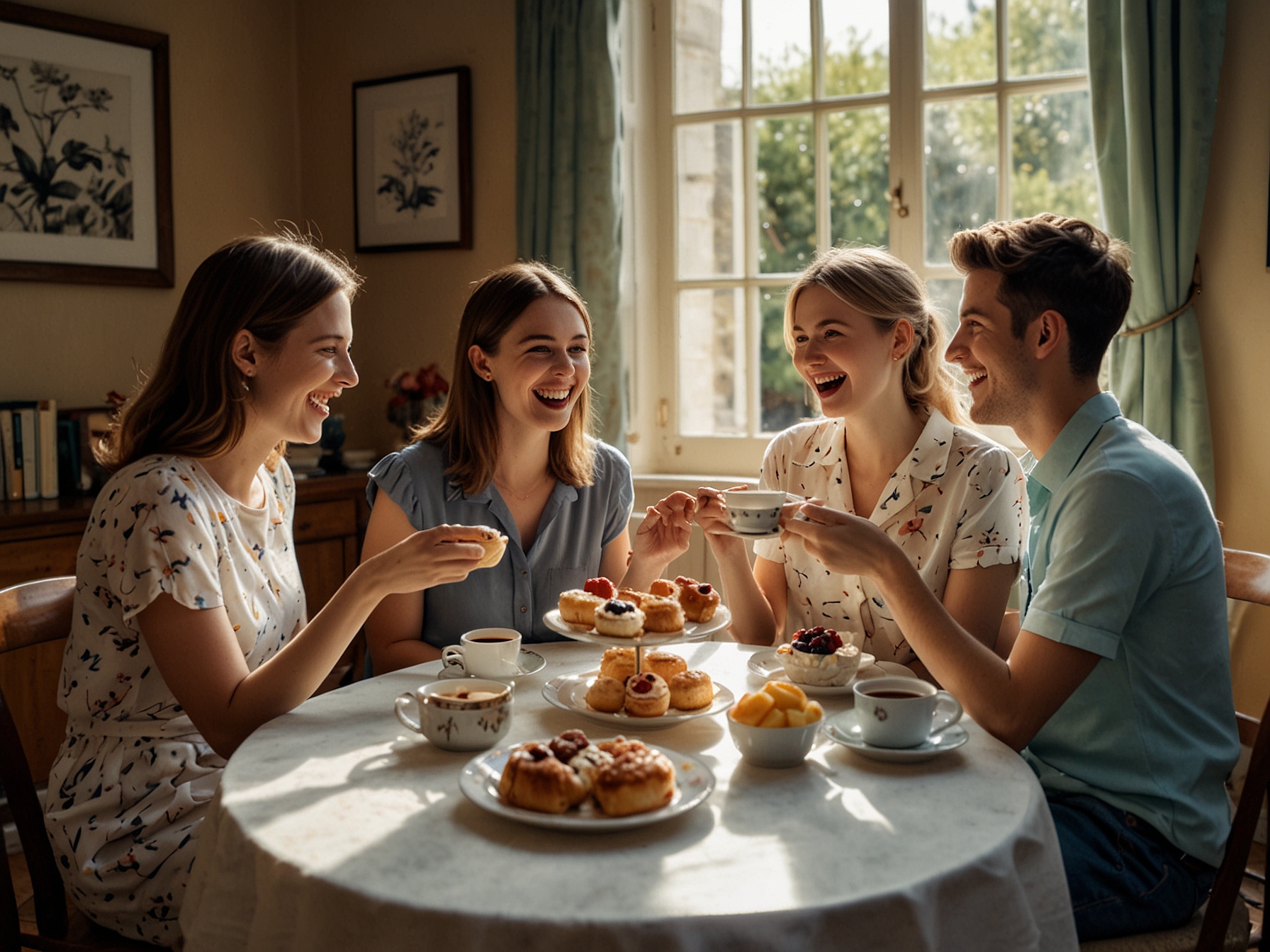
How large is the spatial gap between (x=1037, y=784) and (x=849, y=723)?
258 mm

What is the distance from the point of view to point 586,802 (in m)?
1.16

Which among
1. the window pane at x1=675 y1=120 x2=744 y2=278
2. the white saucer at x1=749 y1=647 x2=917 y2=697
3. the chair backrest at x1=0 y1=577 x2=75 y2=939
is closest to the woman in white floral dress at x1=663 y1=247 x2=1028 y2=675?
the white saucer at x1=749 y1=647 x2=917 y2=697

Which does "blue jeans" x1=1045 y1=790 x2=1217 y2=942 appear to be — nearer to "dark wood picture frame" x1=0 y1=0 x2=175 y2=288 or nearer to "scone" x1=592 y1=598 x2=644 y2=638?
"scone" x1=592 y1=598 x2=644 y2=638

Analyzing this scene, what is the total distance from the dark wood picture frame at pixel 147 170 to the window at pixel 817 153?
6.19ft

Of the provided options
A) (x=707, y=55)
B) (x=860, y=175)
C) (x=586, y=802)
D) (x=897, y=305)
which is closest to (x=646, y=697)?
(x=586, y=802)

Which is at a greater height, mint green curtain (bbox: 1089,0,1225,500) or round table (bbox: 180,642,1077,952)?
mint green curtain (bbox: 1089,0,1225,500)

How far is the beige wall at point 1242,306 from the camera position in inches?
115

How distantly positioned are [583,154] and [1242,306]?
2.17 metres

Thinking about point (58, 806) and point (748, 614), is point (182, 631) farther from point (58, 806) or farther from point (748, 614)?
point (748, 614)

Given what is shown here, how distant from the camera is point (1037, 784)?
126 centimetres

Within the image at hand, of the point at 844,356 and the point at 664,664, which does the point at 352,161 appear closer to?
the point at 844,356

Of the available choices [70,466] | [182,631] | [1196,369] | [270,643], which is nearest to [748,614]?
[270,643]

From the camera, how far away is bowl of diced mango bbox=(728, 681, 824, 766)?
1.29m

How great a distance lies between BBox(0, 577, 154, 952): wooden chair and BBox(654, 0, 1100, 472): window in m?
2.62
